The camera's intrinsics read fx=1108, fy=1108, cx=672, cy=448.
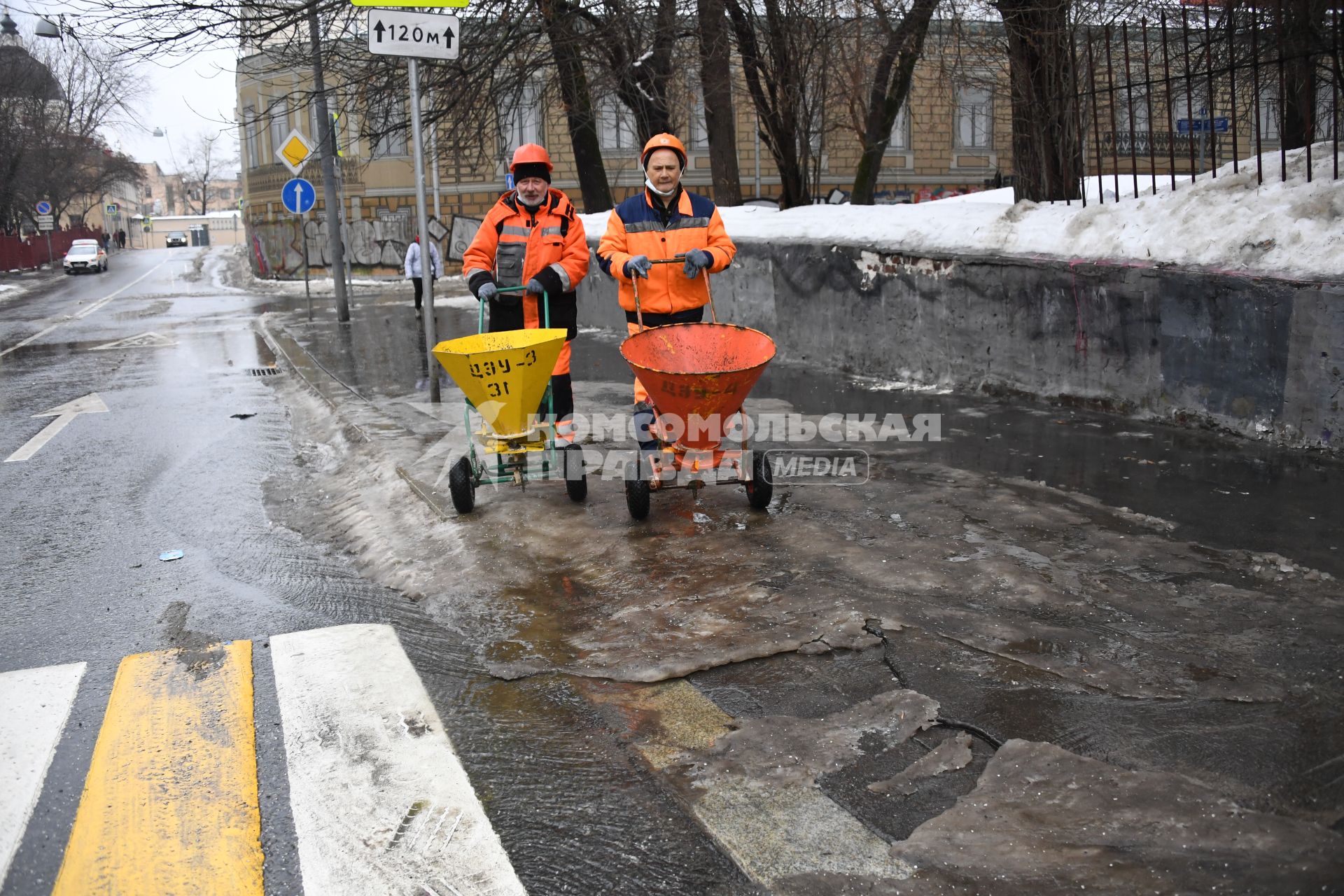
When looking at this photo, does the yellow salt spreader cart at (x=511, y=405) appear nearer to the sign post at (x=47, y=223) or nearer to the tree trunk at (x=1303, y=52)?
the tree trunk at (x=1303, y=52)

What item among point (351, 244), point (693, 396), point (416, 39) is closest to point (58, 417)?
point (416, 39)

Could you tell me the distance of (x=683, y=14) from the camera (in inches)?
615

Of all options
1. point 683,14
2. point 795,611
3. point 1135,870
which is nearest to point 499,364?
point 795,611

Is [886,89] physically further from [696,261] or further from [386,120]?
[696,261]

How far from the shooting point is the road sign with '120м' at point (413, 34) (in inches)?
331

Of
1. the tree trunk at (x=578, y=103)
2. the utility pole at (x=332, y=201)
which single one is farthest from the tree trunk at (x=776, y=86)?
the utility pole at (x=332, y=201)

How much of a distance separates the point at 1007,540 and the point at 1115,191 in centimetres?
451

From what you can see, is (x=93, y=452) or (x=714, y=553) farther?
(x=93, y=452)

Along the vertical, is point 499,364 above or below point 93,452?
above

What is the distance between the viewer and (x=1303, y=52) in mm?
7672

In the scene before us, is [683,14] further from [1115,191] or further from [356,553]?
[356,553]

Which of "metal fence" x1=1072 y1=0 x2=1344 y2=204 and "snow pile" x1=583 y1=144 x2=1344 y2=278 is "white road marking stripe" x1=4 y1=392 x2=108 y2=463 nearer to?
"snow pile" x1=583 y1=144 x2=1344 y2=278

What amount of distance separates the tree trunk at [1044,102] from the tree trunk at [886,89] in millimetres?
4668

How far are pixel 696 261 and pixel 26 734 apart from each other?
370 cm
